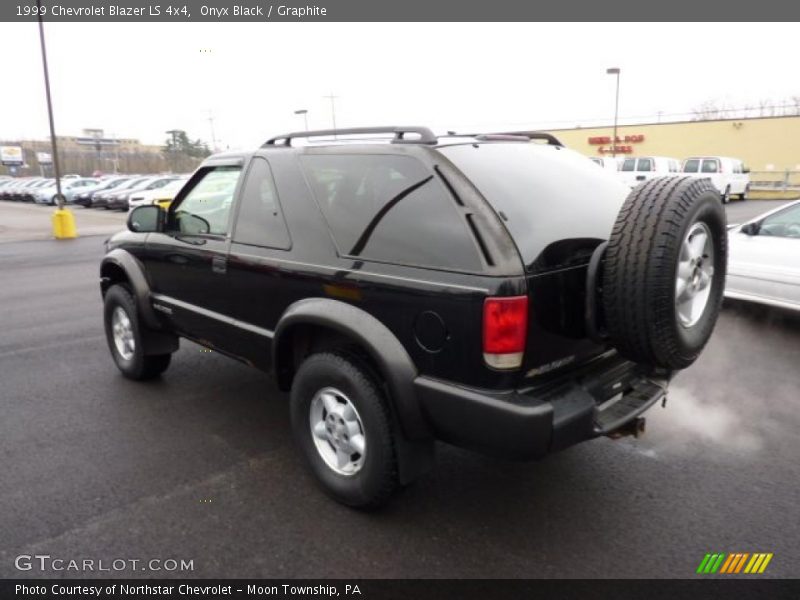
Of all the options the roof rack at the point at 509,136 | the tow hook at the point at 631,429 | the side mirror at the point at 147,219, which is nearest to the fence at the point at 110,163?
the side mirror at the point at 147,219

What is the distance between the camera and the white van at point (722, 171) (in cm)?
2388

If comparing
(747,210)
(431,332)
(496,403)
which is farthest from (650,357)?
(747,210)

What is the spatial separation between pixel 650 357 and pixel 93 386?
13.6 ft

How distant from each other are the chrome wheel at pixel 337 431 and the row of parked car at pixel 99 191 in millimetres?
18315

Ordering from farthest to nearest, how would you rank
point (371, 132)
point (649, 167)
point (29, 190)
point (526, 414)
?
point (29, 190) < point (649, 167) < point (371, 132) < point (526, 414)

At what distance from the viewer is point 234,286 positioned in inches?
143

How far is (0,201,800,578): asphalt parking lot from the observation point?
8.77ft

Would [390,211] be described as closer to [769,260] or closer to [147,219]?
[147,219]

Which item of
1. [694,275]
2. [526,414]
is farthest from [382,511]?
[694,275]

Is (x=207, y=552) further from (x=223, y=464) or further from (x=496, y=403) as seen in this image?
(x=496, y=403)

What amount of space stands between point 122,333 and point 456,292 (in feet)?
11.3

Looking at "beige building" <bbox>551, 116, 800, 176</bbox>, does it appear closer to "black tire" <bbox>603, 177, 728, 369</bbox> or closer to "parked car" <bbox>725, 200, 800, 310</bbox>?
"parked car" <bbox>725, 200, 800, 310</bbox>

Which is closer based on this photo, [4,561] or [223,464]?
[4,561]

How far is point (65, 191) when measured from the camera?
33.4 metres
